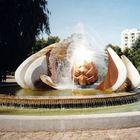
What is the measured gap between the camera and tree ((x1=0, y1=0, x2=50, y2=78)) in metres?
22.1

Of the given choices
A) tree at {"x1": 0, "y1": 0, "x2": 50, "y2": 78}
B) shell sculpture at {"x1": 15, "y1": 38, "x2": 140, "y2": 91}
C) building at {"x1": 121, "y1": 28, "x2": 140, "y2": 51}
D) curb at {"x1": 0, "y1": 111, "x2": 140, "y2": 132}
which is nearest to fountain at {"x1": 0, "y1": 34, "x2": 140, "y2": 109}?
shell sculpture at {"x1": 15, "y1": 38, "x2": 140, "y2": 91}

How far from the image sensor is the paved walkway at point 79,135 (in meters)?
8.44

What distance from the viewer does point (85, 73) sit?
16188 millimetres

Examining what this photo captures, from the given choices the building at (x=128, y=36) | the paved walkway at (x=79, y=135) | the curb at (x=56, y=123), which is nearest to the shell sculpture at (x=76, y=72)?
the curb at (x=56, y=123)

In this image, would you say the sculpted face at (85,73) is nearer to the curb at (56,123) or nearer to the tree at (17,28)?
the curb at (56,123)

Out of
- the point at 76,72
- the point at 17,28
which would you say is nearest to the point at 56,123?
the point at 76,72

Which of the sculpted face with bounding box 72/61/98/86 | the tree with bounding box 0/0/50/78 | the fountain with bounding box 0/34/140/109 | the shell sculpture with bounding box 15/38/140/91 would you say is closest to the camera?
the fountain with bounding box 0/34/140/109

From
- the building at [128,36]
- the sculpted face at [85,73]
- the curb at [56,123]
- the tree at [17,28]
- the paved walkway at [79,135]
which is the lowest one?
the paved walkway at [79,135]

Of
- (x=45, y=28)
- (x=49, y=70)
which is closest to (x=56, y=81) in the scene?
(x=49, y=70)

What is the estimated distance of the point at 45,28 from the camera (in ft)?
82.0

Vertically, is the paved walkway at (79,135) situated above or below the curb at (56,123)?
below

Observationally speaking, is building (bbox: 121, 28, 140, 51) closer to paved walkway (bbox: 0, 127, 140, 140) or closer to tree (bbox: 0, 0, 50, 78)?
tree (bbox: 0, 0, 50, 78)

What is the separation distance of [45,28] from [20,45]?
3002 millimetres

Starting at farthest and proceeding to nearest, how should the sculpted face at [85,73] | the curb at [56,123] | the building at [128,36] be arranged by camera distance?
the building at [128,36] → the sculpted face at [85,73] → the curb at [56,123]
